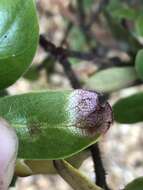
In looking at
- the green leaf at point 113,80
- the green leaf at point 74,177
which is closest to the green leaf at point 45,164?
the green leaf at point 74,177

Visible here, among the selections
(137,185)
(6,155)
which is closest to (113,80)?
(137,185)

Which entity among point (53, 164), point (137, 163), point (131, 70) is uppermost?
point (53, 164)

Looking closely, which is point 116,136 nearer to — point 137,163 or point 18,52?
point 137,163

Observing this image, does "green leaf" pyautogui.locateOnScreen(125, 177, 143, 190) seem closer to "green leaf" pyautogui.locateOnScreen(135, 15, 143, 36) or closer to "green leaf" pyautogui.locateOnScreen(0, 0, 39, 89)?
"green leaf" pyautogui.locateOnScreen(0, 0, 39, 89)

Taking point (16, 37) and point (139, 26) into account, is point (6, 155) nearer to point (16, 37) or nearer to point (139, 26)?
point (16, 37)

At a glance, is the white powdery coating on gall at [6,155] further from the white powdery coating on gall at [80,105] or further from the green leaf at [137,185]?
the green leaf at [137,185]

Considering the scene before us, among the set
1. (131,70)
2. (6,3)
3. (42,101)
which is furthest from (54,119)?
(131,70)
